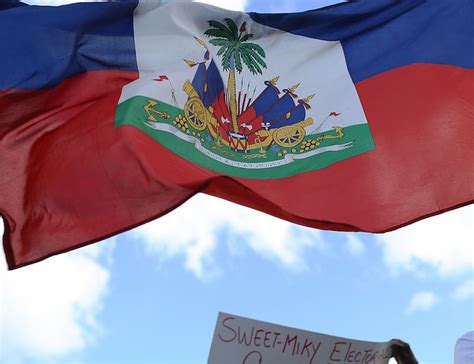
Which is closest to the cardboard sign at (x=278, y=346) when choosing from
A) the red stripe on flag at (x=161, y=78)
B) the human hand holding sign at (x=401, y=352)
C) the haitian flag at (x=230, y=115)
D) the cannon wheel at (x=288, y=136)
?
the human hand holding sign at (x=401, y=352)

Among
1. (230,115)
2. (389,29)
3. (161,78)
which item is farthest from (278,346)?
(389,29)

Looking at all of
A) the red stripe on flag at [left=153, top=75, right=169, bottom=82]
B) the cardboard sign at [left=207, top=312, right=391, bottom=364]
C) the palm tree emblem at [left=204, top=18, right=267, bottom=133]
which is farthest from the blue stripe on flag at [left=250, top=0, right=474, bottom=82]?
the cardboard sign at [left=207, top=312, right=391, bottom=364]

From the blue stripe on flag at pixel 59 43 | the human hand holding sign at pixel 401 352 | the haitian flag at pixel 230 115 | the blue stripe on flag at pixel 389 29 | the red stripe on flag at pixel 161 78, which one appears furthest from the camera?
the blue stripe on flag at pixel 389 29

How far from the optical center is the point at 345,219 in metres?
5.11

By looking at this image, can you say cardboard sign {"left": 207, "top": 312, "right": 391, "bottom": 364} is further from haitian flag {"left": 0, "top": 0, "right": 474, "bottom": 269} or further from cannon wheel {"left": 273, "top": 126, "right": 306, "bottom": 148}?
cannon wheel {"left": 273, "top": 126, "right": 306, "bottom": 148}

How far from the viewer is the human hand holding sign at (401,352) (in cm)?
394

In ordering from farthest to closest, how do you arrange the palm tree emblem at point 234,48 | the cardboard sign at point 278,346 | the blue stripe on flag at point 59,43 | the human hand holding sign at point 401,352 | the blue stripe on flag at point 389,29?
the blue stripe on flag at point 389,29 → the palm tree emblem at point 234,48 → the blue stripe on flag at point 59,43 → the human hand holding sign at point 401,352 → the cardboard sign at point 278,346

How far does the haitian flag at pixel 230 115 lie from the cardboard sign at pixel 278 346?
1351 mm

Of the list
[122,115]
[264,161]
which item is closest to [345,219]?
[264,161]

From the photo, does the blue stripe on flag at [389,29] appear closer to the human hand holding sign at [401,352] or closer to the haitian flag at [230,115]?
the haitian flag at [230,115]

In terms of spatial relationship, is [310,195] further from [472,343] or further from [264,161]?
[472,343]

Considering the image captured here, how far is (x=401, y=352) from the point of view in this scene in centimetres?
396

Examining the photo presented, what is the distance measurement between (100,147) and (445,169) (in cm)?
218

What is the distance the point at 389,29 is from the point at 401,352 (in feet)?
8.96
